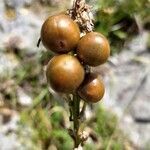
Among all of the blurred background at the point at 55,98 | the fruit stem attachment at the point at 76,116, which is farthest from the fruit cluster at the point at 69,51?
the blurred background at the point at 55,98

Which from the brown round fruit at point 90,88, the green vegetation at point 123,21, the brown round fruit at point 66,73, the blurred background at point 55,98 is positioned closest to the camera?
the brown round fruit at point 66,73

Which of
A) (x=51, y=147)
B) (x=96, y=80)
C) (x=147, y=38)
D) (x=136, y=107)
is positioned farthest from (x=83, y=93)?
(x=147, y=38)

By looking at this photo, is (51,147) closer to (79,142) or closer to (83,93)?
(79,142)

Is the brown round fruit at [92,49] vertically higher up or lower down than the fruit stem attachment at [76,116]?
higher up

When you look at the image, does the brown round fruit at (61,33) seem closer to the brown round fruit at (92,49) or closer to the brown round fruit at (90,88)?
the brown round fruit at (92,49)

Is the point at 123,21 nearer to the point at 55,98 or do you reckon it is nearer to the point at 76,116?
the point at 55,98

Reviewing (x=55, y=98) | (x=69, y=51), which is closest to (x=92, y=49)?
(x=69, y=51)
